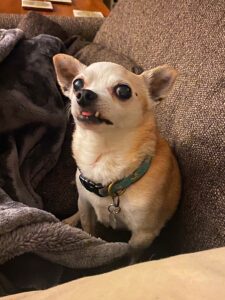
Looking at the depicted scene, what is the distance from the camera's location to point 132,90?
830mm

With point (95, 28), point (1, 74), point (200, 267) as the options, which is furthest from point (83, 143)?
point (95, 28)

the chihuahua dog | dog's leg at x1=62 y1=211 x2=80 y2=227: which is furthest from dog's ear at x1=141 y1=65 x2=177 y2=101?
dog's leg at x1=62 y1=211 x2=80 y2=227

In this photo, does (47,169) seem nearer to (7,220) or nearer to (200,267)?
(7,220)

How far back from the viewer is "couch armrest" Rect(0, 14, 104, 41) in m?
1.52

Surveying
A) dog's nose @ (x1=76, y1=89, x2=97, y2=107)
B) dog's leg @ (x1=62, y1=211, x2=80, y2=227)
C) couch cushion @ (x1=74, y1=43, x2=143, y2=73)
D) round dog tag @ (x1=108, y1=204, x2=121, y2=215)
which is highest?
dog's nose @ (x1=76, y1=89, x2=97, y2=107)

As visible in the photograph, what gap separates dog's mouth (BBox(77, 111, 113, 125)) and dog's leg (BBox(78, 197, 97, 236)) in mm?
276

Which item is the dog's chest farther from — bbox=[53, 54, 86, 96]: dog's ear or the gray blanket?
bbox=[53, 54, 86, 96]: dog's ear

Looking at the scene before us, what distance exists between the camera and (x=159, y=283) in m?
0.44

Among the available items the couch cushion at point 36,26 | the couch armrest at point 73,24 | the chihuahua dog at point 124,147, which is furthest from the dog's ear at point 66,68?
the couch armrest at point 73,24

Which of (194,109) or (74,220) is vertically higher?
(194,109)

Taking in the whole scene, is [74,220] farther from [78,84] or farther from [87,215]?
[78,84]

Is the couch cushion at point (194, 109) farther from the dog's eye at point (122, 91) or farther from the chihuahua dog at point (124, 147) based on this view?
the dog's eye at point (122, 91)

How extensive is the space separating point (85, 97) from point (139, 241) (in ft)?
1.20

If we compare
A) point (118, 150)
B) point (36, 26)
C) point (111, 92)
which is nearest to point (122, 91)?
point (111, 92)
